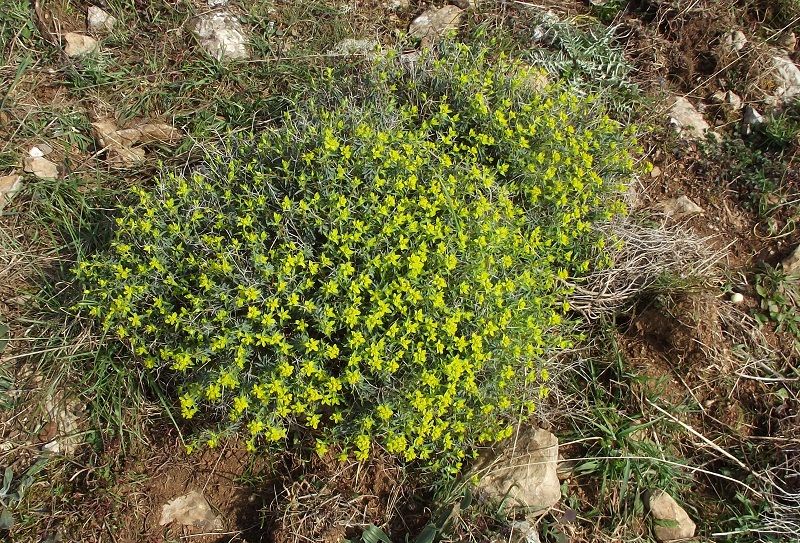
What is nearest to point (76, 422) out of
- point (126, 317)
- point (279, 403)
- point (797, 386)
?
point (126, 317)

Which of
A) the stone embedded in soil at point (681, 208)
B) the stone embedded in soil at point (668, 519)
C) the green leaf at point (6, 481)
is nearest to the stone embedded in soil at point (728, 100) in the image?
the stone embedded in soil at point (681, 208)

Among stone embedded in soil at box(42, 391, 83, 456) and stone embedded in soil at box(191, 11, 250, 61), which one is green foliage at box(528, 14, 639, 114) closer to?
stone embedded in soil at box(191, 11, 250, 61)

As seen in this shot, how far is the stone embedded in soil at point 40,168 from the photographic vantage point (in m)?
4.01

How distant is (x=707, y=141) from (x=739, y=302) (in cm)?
130

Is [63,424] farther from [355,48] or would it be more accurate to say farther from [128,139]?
[355,48]

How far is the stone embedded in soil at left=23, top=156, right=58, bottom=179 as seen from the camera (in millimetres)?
4008

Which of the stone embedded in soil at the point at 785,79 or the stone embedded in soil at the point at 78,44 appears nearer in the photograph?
the stone embedded in soil at the point at 78,44

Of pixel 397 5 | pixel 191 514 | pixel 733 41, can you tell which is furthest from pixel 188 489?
pixel 733 41

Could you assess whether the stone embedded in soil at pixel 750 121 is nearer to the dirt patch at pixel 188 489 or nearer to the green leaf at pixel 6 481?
the dirt patch at pixel 188 489

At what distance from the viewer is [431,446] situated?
3.16m

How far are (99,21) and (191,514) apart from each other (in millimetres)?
3437

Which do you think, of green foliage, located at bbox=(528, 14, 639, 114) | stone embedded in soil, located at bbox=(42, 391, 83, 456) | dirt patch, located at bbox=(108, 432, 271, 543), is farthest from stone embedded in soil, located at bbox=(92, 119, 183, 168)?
green foliage, located at bbox=(528, 14, 639, 114)

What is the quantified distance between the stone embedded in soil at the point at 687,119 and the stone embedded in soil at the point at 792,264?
108 centimetres

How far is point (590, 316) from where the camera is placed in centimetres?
379
